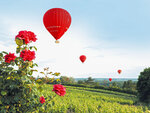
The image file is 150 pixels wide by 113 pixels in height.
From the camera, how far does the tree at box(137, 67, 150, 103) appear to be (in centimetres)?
1942

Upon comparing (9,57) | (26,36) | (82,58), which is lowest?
(9,57)

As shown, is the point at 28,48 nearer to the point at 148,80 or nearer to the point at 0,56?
the point at 0,56

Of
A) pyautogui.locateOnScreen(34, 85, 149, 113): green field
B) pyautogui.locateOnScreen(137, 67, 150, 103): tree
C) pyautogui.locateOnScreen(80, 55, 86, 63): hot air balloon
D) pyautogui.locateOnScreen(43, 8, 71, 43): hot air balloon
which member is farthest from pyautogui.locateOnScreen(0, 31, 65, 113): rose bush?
pyautogui.locateOnScreen(80, 55, 86, 63): hot air balloon

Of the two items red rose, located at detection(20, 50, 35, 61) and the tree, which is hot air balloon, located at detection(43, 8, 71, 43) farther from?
the tree

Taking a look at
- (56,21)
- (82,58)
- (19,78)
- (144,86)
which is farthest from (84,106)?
(82,58)

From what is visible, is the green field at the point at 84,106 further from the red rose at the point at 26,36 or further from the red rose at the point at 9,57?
the red rose at the point at 26,36

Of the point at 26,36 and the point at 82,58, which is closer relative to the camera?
the point at 26,36

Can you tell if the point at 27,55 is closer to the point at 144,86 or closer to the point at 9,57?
the point at 9,57

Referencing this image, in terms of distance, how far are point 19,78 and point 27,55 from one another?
0.67 metres

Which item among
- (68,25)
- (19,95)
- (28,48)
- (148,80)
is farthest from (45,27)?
(148,80)

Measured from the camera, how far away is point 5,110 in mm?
4074

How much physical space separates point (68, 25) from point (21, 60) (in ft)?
23.8

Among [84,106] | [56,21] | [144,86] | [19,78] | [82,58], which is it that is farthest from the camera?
[82,58]

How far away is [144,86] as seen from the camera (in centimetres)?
1988
